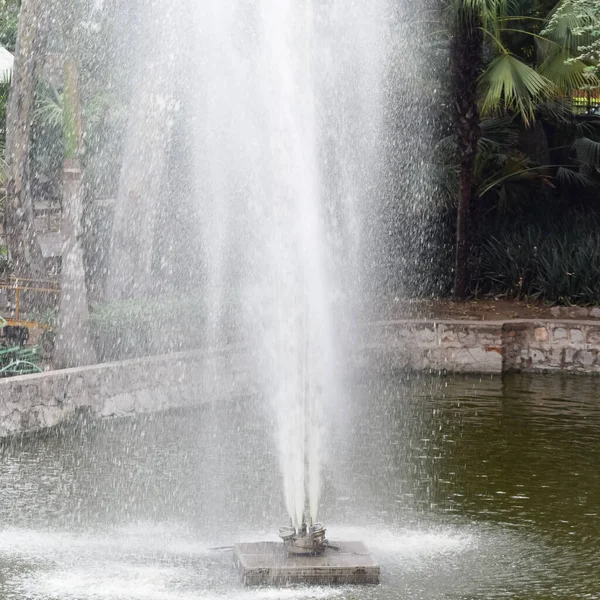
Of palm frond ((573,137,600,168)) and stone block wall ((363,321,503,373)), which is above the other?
palm frond ((573,137,600,168))

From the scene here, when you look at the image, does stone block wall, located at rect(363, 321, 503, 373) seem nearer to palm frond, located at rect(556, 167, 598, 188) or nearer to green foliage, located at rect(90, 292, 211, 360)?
green foliage, located at rect(90, 292, 211, 360)

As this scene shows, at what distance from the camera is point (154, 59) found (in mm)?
15516

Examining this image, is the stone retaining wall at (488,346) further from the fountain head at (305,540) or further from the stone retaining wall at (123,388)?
the fountain head at (305,540)

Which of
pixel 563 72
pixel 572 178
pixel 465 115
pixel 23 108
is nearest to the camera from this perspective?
pixel 23 108

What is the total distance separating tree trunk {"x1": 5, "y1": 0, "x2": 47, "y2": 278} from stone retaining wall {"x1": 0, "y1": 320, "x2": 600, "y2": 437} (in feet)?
12.0

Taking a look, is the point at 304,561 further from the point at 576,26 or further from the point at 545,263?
the point at 576,26

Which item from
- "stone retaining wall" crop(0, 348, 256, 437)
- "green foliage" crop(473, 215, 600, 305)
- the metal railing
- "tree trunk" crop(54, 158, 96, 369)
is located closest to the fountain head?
"stone retaining wall" crop(0, 348, 256, 437)

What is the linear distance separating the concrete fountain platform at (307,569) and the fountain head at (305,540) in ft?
0.13

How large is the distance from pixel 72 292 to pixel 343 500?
198 inches

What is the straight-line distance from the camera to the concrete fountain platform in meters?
7.32

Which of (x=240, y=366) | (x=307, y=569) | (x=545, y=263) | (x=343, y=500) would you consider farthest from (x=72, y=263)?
(x=545, y=263)

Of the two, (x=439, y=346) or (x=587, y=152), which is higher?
(x=587, y=152)

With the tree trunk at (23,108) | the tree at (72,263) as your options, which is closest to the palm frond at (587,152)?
the tree trunk at (23,108)

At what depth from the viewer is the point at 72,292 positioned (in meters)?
13.5
